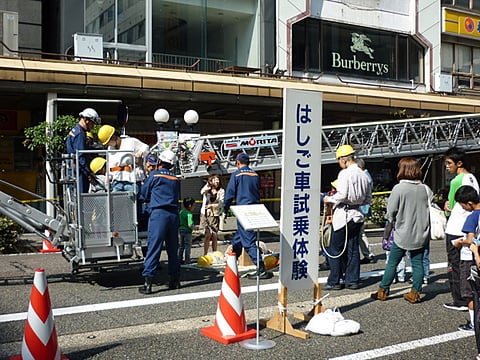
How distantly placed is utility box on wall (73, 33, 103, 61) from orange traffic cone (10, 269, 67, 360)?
12585 millimetres

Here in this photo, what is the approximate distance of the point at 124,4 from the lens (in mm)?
18703

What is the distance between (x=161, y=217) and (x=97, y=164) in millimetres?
1400

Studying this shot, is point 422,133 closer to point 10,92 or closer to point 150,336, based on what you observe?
point 10,92

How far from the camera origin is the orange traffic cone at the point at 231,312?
19.0 feet

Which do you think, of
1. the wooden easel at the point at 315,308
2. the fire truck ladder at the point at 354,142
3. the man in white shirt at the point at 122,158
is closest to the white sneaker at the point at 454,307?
the wooden easel at the point at 315,308

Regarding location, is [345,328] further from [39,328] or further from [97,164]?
[97,164]

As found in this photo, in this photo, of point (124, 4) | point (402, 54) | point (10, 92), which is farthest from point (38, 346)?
point (402, 54)

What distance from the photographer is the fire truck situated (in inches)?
322

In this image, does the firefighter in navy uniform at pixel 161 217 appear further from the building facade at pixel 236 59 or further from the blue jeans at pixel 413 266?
the building facade at pixel 236 59

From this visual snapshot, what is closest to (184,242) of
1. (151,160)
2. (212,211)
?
(212,211)

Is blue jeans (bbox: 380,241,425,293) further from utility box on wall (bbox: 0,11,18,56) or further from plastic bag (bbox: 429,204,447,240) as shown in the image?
utility box on wall (bbox: 0,11,18,56)

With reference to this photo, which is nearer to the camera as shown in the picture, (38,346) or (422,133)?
(38,346)

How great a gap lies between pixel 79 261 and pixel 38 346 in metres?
3.37

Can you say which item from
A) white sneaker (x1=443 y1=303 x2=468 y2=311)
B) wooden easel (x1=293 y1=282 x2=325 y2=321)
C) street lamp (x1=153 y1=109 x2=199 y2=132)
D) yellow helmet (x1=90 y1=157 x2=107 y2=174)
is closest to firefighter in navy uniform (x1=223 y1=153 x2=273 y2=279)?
yellow helmet (x1=90 y1=157 x2=107 y2=174)
